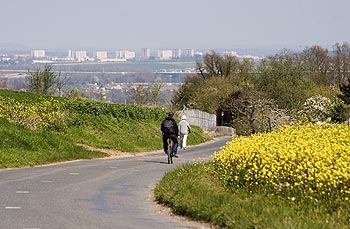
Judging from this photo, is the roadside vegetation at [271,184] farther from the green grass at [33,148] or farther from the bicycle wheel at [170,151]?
the green grass at [33,148]

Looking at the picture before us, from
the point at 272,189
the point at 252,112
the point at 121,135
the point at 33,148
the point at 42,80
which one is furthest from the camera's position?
the point at 252,112

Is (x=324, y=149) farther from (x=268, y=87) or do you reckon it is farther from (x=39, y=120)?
(x=268, y=87)

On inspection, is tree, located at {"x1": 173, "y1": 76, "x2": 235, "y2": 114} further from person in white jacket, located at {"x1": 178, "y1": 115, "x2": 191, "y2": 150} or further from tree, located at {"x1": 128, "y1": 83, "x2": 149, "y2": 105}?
person in white jacket, located at {"x1": 178, "y1": 115, "x2": 191, "y2": 150}

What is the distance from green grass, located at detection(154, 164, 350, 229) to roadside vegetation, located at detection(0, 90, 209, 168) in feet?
32.0

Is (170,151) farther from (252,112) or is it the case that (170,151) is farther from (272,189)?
(252,112)

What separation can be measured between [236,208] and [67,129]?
23531 millimetres

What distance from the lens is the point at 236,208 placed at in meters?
13.1

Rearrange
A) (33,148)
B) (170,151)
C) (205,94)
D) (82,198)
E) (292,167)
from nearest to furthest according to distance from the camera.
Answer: (292,167)
(82,198)
(170,151)
(33,148)
(205,94)

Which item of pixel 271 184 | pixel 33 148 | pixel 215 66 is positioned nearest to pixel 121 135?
pixel 33 148

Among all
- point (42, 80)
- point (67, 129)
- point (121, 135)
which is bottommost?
point (121, 135)

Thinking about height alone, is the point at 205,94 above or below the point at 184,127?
below

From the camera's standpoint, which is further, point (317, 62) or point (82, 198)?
point (317, 62)

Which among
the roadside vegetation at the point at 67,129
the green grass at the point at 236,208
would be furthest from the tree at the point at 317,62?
the green grass at the point at 236,208

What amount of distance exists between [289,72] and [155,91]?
17.0 m
